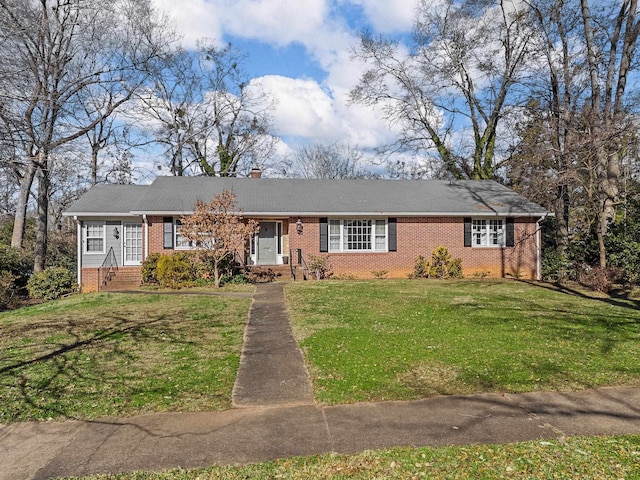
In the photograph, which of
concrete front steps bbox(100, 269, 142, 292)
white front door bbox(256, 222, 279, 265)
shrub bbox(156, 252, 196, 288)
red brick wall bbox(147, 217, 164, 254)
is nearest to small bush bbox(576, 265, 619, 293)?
white front door bbox(256, 222, 279, 265)

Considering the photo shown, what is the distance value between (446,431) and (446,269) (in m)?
14.5

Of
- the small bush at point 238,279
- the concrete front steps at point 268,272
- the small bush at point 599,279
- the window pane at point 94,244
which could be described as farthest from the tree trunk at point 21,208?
the small bush at point 599,279

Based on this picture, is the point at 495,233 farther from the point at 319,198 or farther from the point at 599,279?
the point at 319,198

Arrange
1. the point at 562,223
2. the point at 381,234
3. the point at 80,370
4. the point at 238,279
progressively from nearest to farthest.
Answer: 1. the point at 80,370
2. the point at 238,279
3. the point at 381,234
4. the point at 562,223

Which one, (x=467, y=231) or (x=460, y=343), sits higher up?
(x=467, y=231)

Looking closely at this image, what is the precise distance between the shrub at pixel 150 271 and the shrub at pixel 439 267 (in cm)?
1010

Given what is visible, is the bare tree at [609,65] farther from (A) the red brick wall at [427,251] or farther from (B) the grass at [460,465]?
(B) the grass at [460,465]

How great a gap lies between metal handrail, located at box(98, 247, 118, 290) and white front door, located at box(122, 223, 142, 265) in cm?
46

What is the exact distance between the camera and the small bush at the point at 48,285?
1614 cm

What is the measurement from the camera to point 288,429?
4141 millimetres

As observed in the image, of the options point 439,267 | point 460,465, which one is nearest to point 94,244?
point 439,267

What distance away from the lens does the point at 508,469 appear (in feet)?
11.0

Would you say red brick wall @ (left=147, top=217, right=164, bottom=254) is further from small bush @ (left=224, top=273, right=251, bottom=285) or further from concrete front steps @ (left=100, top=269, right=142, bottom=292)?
small bush @ (left=224, top=273, right=251, bottom=285)

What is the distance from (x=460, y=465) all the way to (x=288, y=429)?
1.58 meters
